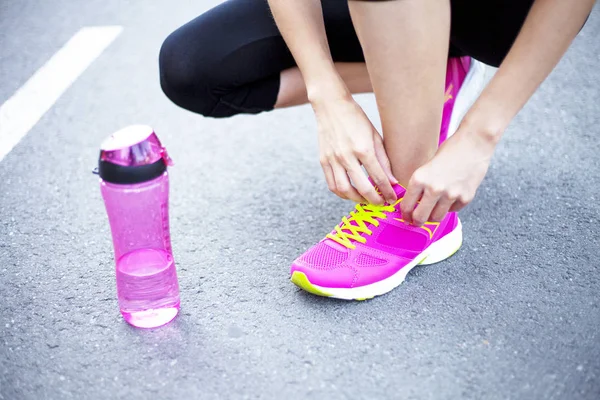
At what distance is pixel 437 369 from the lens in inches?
42.9

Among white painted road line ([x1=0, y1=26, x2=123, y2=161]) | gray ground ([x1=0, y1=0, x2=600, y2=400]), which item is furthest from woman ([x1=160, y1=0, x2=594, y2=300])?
white painted road line ([x1=0, y1=26, x2=123, y2=161])

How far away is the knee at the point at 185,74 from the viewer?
140 cm

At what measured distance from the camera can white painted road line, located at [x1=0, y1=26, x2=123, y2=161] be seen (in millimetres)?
1958

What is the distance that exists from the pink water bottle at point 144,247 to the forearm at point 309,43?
0.31 m

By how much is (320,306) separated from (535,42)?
61cm

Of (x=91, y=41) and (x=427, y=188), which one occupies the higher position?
(x=427, y=188)

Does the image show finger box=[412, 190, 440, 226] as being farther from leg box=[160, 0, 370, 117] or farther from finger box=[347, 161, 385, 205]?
leg box=[160, 0, 370, 117]

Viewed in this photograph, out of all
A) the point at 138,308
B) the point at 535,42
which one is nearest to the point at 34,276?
the point at 138,308

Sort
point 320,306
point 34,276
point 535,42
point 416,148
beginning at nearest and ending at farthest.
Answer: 1. point 535,42
2. point 416,148
3. point 320,306
4. point 34,276

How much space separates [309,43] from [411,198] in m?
0.35

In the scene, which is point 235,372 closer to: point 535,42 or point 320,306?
point 320,306

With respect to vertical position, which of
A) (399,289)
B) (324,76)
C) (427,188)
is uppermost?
(324,76)

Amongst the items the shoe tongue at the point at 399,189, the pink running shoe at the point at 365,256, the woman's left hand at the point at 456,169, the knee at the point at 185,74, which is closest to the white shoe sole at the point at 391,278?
the pink running shoe at the point at 365,256

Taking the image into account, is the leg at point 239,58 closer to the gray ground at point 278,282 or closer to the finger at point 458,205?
the gray ground at point 278,282
